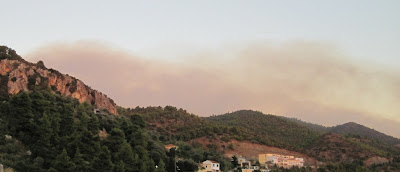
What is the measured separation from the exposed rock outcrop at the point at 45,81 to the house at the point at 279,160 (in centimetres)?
3258

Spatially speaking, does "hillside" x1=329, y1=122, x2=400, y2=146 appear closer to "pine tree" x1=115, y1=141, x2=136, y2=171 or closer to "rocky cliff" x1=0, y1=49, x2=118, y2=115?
"rocky cliff" x1=0, y1=49, x2=118, y2=115

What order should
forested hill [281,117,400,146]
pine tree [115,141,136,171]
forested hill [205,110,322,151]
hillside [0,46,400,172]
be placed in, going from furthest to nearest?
forested hill [281,117,400,146] → forested hill [205,110,322,151] → pine tree [115,141,136,171] → hillside [0,46,400,172]

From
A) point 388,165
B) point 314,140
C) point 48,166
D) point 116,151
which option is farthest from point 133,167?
point 314,140

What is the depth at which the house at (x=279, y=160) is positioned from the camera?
90.2m

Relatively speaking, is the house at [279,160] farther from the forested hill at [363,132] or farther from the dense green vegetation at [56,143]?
the forested hill at [363,132]

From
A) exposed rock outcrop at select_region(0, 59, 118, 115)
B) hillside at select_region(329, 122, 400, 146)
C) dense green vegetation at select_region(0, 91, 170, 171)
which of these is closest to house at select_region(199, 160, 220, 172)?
dense green vegetation at select_region(0, 91, 170, 171)

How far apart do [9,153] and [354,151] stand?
83.6 meters

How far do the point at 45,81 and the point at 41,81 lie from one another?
1.97ft

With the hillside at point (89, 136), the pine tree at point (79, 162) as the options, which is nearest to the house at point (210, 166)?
the hillside at point (89, 136)

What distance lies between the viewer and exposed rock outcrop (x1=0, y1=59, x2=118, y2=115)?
191 feet

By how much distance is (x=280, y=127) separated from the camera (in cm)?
13325

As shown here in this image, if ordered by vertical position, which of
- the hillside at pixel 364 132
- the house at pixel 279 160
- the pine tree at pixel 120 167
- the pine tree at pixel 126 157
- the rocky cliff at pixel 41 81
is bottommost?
the pine tree at pixel 120 167

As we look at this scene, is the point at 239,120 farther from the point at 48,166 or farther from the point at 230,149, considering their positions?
the point at 48,166

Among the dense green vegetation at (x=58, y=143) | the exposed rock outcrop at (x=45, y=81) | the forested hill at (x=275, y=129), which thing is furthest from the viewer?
the forested hill at (x=275, y=129)
